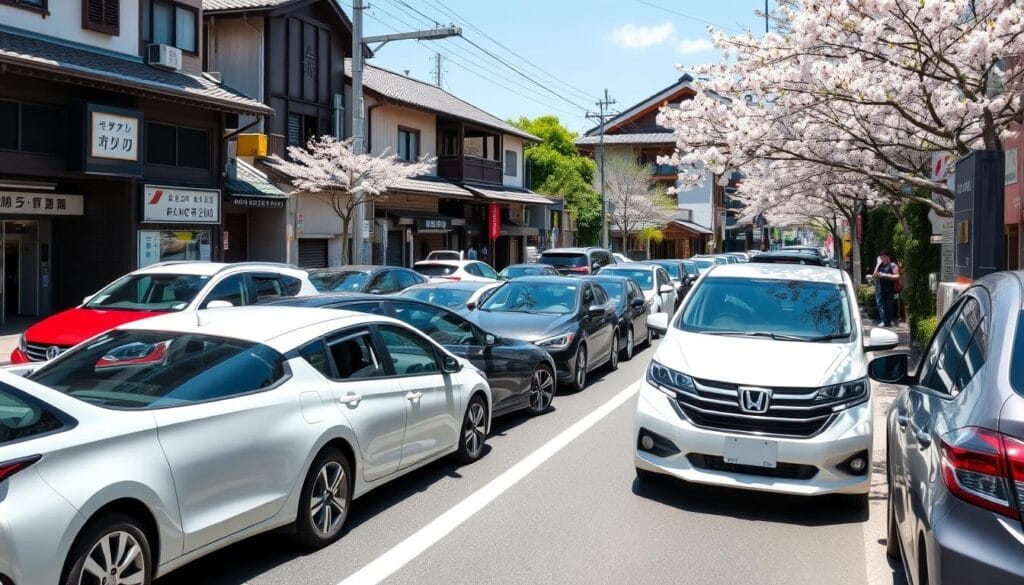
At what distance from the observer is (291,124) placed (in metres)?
27.0

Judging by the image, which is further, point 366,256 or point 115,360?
point 366,256

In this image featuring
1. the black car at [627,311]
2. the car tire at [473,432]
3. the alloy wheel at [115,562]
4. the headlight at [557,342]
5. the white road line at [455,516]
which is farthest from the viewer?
the black car at [627,311]

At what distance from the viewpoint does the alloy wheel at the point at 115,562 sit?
3.93 meters

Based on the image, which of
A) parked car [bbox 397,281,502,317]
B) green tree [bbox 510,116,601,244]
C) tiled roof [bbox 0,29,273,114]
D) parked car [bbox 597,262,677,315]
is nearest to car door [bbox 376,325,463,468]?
parked car [bbox 397,281,502,317]

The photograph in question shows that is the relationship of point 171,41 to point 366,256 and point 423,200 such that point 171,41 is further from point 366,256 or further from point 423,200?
point 423,200

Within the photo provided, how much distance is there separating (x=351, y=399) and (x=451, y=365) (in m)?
1.80

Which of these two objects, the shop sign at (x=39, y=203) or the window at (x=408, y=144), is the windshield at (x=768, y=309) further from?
the window at (x=408, y=144)

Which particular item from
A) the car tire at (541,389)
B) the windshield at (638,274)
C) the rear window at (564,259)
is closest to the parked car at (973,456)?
the car tire at (541,389)

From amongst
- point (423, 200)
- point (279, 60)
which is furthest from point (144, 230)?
point (423, 200)

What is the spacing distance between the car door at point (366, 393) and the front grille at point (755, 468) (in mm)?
2150

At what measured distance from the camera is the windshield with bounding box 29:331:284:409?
15.5 ft

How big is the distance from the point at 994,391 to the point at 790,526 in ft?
10.8

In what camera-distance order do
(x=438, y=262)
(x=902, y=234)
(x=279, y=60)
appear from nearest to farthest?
(x=902, y=234) < (x=438, y=262) < (x=279, y=60)

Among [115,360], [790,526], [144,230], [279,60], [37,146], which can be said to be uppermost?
[279,60]
